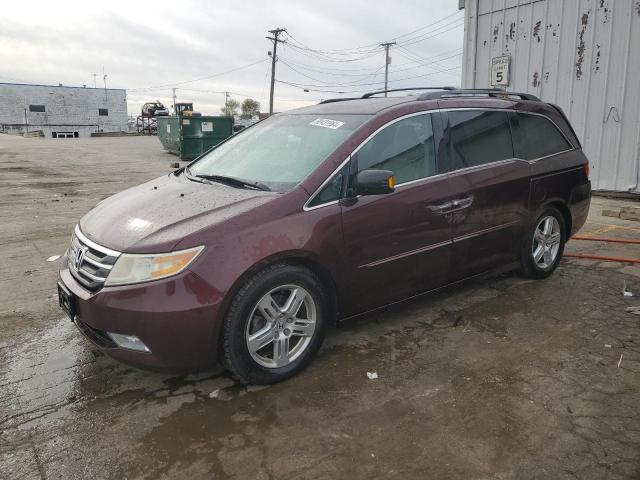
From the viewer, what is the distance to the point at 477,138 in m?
4.14

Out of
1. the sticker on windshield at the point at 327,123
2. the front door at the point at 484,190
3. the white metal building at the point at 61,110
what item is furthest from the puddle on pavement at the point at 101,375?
the white metal building at the point at 61,110

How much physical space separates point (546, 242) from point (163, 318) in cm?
367

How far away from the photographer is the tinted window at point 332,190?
317cm

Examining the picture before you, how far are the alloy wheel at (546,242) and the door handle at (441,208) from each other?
1.33 meters

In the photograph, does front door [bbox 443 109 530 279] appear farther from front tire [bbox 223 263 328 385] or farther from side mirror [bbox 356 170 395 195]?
front tire [bbox 223 263 328 385]

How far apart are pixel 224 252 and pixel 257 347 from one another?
0.60 meters

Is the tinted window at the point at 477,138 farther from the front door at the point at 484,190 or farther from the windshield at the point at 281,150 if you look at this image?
the windshield at the point at 281,150

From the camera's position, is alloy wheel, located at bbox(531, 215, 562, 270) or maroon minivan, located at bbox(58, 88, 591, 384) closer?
maroon minivan, located at bbox(58, 88, 591, 384)

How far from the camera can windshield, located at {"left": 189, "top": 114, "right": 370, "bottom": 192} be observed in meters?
3.37

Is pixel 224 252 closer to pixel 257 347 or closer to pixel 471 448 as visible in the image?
pixel 257 347

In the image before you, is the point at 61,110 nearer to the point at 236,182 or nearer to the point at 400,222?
the point at 236,182

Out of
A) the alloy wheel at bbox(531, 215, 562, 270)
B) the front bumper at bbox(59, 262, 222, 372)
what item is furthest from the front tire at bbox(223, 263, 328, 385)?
the alloy wheel at bbox(531, 215, 562, 270)

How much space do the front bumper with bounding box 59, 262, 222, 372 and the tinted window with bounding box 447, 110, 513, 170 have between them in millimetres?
2191

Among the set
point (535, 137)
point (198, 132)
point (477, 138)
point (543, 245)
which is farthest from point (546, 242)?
point (198, 132)
